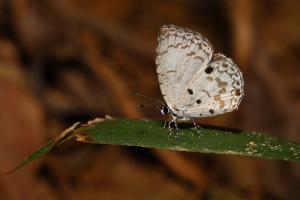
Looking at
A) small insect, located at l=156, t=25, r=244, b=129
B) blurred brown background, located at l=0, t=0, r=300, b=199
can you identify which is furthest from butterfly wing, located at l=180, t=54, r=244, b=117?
blurred brown background, located at l=0, t=0, r=300, b=199

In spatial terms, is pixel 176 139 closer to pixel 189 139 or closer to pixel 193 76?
pixel 189 139

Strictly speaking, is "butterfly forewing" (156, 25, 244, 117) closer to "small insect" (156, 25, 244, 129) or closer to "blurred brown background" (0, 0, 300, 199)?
"small insect" (156, 25, 244, 129)

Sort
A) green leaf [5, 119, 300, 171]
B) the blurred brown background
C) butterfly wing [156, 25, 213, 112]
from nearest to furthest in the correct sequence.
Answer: green leaf [5, 119, 300, 171], butterfly wing [156, 25, 213, 112], the blurred brown background

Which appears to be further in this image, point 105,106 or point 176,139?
point 105,106

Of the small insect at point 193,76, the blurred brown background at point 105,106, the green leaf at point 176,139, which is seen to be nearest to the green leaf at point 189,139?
the green leaf at point 176,139

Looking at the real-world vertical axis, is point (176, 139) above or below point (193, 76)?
below

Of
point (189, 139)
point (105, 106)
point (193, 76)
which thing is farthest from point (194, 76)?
point (105, 106)
